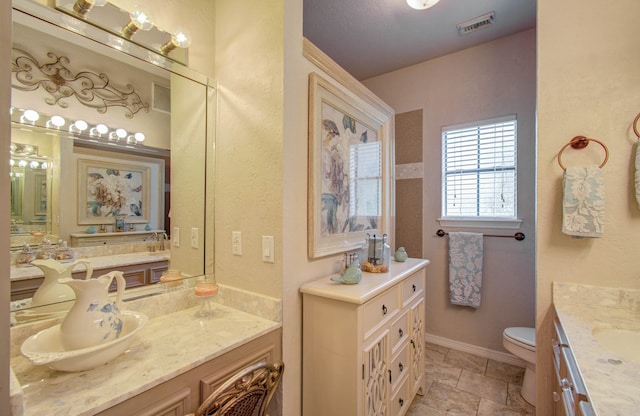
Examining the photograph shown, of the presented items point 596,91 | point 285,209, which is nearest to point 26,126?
point 285,209

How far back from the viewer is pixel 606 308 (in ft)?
4.29

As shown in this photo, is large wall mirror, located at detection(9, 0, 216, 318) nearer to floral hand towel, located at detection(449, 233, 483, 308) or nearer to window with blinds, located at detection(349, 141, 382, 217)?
window with blinds, located at detection(349, 141, 382, 217)

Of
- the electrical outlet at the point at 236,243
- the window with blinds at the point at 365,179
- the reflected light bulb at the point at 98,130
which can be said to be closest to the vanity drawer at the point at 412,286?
the window with blinds at the point at 365,179

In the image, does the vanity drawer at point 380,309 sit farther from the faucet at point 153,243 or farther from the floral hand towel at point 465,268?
the floral hand towel at point 465,268

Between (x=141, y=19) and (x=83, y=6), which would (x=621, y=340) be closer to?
(x=141, y=19)

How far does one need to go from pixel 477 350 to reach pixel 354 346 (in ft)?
6.64

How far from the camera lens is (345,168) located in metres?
1.92

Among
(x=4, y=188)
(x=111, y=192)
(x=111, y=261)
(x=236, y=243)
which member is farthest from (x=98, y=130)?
(x=4, y=188)

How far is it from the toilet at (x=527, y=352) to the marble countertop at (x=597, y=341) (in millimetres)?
890

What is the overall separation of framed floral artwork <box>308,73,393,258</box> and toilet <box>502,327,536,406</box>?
1.25m

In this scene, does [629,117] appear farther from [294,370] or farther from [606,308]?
[294,370]

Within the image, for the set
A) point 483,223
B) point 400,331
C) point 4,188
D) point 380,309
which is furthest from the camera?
point 483,223

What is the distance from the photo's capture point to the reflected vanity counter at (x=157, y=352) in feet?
2.66

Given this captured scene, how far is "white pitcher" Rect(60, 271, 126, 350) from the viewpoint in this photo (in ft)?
3.14
